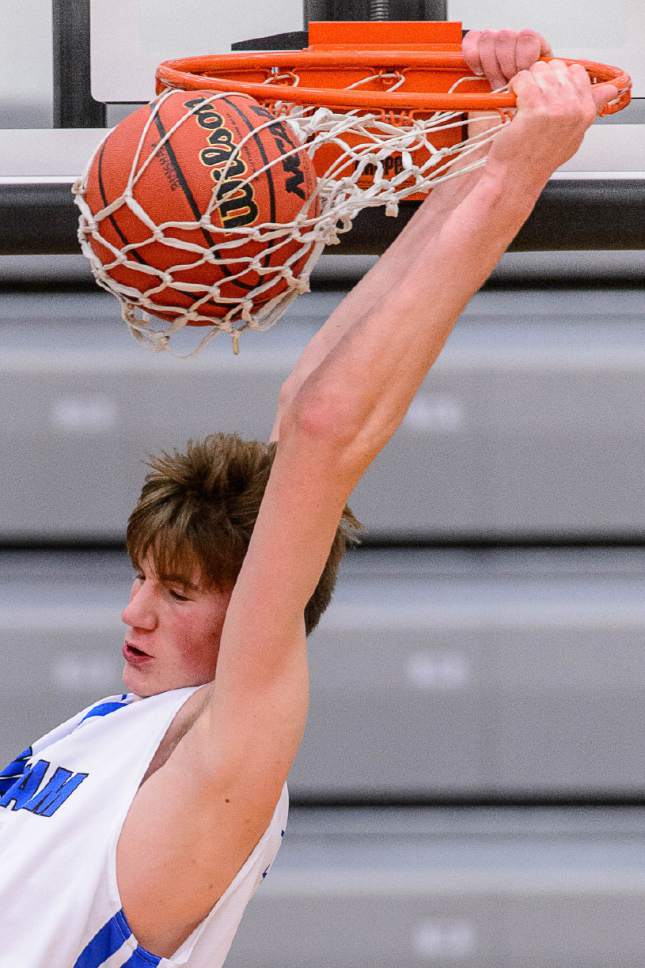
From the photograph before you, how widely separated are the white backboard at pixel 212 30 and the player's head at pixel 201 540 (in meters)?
0.59

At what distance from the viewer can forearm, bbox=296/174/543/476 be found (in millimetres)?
715

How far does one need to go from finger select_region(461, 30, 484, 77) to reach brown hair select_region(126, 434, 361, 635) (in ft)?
1.09

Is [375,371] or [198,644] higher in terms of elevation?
[375,371]

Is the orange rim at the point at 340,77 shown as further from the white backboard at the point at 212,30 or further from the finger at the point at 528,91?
the white backboard at the point at 212,30

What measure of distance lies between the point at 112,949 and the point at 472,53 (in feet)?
2.33

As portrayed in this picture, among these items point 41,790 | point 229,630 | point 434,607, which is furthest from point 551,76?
point 434,607

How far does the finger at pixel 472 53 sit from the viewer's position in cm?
91

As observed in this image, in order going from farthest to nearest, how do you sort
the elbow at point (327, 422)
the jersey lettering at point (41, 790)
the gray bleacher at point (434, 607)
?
the gray bleacher at point (434, 607)
the jersey lettering at point (41, 790)
the elbow at point (327, 422)

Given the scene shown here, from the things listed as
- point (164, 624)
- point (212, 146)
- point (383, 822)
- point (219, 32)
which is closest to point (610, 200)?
point (212, 146)

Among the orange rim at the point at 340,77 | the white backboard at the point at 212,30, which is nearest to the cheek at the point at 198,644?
the orange rim at the point at 340,77

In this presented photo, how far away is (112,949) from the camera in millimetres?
892

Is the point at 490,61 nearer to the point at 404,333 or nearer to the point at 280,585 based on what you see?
the point at 404,333

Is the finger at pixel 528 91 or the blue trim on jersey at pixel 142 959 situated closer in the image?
the finger at pixel 528 91

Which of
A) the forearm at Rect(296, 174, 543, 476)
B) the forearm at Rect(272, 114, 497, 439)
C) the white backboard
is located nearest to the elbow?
the forearm at Rect(296, 174, 543, 476)
